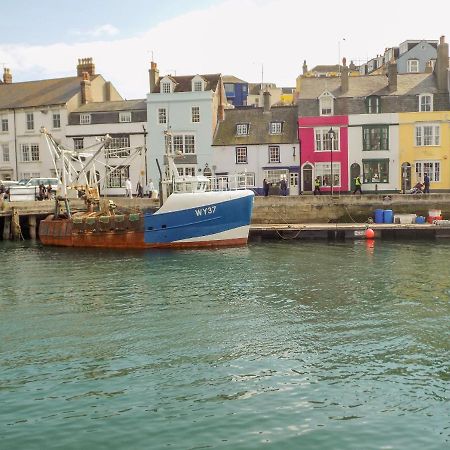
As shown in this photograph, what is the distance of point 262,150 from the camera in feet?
162

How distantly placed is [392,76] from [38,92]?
30.3 meters

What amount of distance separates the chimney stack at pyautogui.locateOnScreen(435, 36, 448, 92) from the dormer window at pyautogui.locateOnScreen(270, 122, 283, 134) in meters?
12.1

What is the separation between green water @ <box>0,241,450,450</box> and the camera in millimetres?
10828

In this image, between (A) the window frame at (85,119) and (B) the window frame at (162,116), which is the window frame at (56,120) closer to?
(A) the window frame at (85,119)

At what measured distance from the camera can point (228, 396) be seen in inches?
481

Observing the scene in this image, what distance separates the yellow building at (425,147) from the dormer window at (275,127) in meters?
9.05

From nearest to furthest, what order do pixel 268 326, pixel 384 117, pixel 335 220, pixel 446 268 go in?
1. pixel 268 326
2. pixel 446 268
3. pixel 335 220
4. pixel 384 117

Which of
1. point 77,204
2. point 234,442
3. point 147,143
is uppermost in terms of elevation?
point 147,143

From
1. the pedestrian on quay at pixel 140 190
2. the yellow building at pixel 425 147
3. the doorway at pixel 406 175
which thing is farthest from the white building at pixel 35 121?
the doorway at pixel 406 175

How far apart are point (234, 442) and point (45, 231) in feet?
98.2

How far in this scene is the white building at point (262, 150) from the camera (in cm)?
4906

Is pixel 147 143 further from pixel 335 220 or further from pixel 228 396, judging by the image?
pixel 228 396

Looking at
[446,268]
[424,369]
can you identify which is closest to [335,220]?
[446,268]

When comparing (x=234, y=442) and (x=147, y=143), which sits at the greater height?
(x=147, y=143)
